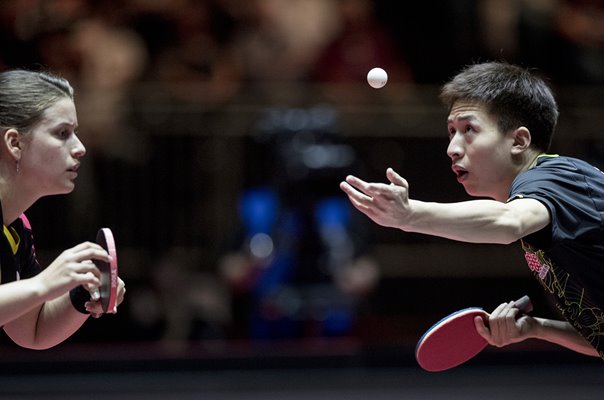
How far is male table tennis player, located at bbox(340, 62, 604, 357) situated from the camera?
3258 millimetres

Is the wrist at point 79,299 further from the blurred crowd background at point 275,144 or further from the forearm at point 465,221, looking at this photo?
the blurred crowd background at point 275,144

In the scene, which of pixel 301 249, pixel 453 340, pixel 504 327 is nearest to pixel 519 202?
pixel 504 327

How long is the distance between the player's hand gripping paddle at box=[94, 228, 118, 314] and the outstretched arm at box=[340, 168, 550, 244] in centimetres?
77

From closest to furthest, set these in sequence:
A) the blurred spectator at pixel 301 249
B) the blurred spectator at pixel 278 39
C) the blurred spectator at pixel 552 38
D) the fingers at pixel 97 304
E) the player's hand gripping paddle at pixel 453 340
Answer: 1. the fingers at pixel 97 304
2. the player's hand gripping paddle at pixel 453 340
3. the blurred spectator at pixel 301 249
4. the blurred spectator at pixel 278 39
5. the blurred spectator at pixel 552 38

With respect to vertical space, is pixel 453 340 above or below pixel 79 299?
below

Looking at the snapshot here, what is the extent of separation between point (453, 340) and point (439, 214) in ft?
3.06

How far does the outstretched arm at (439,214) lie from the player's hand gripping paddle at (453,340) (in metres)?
0.73

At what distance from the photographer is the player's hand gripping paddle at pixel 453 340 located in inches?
156

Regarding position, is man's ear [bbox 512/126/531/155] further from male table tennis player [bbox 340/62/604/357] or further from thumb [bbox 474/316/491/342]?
thumb [bbox 474/316/491/342]

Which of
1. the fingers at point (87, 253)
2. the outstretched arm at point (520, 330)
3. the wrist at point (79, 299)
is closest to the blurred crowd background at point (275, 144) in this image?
the wrist at point (79, 299)

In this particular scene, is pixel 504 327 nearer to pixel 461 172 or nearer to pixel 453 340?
pixel 453 340

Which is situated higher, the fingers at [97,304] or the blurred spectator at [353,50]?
the blurred spectator at [353,50]

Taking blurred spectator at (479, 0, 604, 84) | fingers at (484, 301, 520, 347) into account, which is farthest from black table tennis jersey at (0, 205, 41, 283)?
blurred spectator at (479, 0, 604, 84)

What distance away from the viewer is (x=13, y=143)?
3.79 metres
